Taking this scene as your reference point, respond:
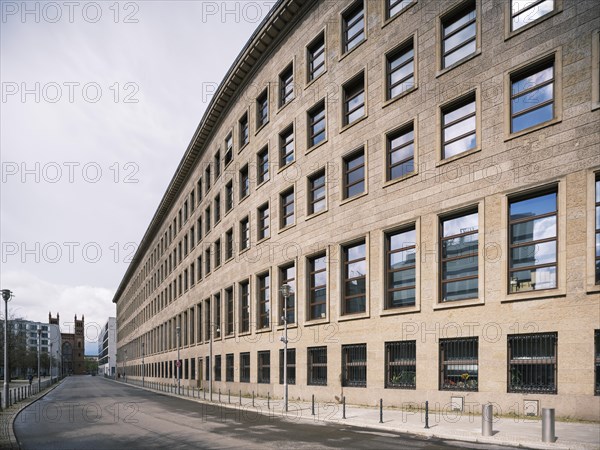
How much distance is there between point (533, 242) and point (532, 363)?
15.1ft

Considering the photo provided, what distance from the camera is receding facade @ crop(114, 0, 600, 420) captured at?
1917 centimetres

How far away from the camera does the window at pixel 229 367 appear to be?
147 feet

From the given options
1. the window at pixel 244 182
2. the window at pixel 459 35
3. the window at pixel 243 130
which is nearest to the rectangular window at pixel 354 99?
the window at pixel 459 35

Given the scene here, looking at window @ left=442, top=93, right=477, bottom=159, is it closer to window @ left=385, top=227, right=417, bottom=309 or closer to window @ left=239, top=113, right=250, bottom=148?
window @ left=385, top=227, right=417, bottom=309

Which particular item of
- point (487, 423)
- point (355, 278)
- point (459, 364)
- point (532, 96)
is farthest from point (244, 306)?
point (487, 423)

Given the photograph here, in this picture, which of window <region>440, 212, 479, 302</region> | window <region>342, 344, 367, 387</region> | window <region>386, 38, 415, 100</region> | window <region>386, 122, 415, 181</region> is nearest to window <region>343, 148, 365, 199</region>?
window <region>386, 122, 415, 181</region>

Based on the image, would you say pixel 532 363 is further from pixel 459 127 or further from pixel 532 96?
pixel 459 127

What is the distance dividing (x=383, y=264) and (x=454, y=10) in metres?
12.3

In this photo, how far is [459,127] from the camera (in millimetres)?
23844

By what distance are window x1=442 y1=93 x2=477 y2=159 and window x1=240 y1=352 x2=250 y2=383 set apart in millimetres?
24481

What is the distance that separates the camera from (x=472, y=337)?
2191 centimetres

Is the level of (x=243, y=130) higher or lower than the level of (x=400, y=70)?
higher

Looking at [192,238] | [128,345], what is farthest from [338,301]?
[128,345]

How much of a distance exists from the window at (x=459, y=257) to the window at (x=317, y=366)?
380 inches
